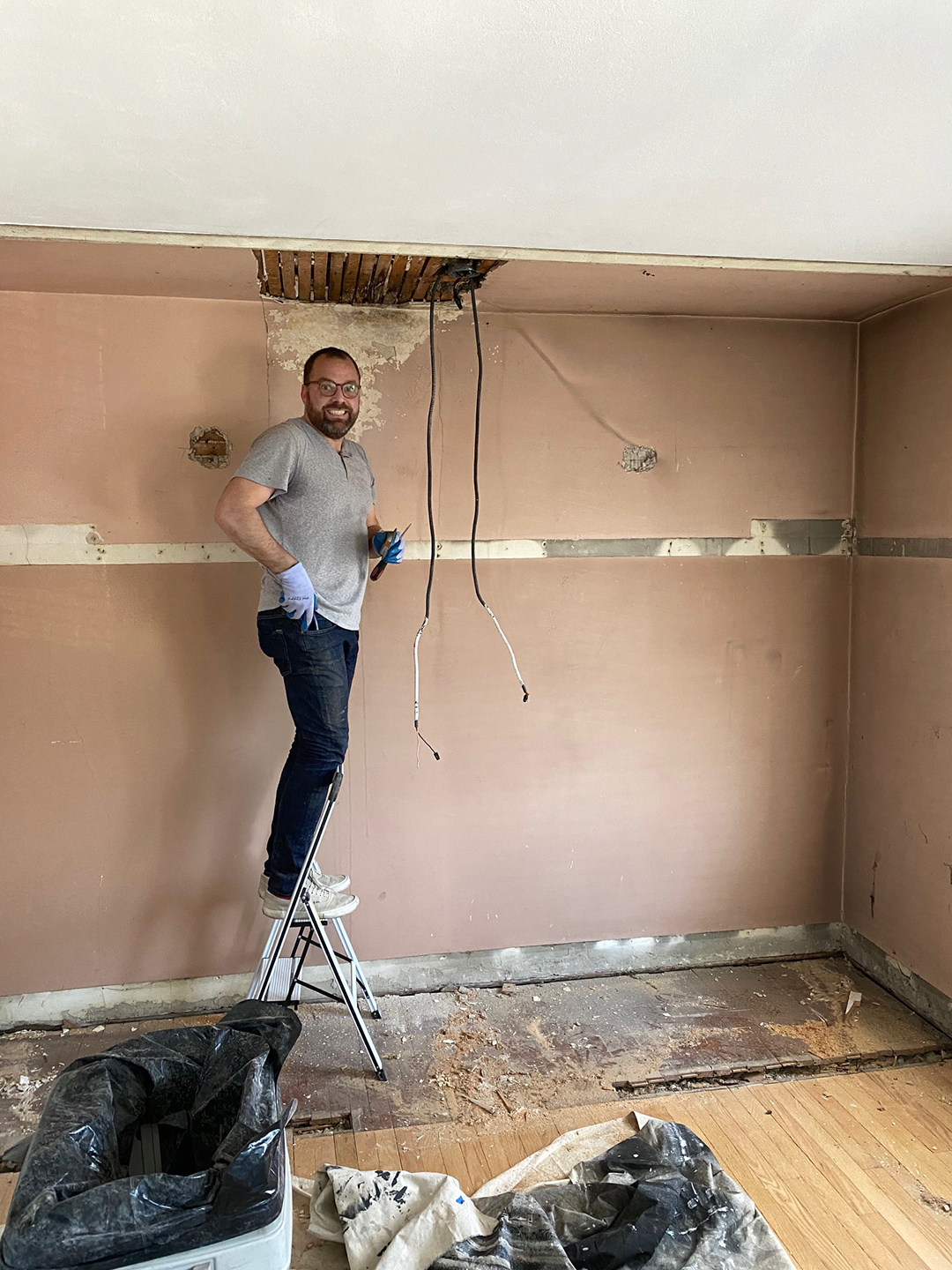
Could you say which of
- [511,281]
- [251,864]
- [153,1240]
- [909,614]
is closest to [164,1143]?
[153,1240]

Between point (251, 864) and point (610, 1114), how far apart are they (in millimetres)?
1460

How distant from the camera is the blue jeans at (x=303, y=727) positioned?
2.81m

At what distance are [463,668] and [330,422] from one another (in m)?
1.03

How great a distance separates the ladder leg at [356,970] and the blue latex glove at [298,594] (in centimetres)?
103

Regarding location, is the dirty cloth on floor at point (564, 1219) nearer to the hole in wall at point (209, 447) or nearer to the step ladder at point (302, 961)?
the step ladder at point (302, 961)

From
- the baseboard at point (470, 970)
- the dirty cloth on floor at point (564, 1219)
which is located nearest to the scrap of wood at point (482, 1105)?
the dirty cloth on floor at point (564, 1219)

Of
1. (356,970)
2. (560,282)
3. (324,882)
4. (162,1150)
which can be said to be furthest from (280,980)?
(560,282)

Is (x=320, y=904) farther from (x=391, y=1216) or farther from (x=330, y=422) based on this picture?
(x=330, y=422)

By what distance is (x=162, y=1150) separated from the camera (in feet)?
6.85

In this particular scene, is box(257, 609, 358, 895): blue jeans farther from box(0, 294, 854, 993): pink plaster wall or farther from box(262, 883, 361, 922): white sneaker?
box(0, 294, 854, 993): pink plaster wall

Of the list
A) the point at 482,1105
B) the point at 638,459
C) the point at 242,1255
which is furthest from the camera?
the point at 638,459

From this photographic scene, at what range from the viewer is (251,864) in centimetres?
322

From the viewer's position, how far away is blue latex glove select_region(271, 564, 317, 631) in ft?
8.78

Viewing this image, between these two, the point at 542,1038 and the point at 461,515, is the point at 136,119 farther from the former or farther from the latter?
the point at 542,1038
